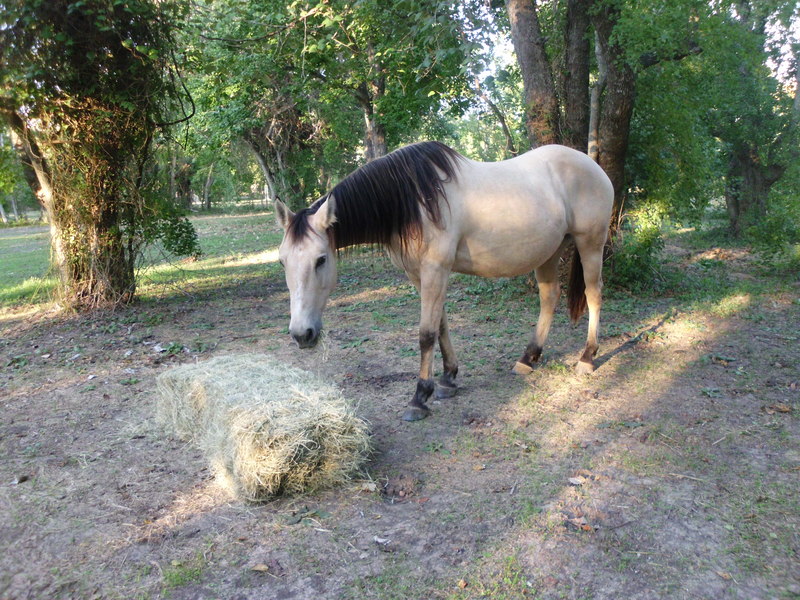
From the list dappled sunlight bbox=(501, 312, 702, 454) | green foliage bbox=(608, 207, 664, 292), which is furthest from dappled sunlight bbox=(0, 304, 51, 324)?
green foliage bbox=(608, 207, 664, 292)

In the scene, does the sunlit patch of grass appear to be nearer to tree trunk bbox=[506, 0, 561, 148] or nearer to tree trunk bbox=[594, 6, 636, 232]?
tree trunk bbox=[506, 0, 561, 148]

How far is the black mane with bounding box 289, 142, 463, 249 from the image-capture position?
12.6 feet

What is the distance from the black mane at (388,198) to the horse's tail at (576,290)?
1.99 metres

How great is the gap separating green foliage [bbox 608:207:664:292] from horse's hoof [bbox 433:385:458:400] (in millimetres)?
4262

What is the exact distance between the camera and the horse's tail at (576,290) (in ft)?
17.7

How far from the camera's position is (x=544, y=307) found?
519cm

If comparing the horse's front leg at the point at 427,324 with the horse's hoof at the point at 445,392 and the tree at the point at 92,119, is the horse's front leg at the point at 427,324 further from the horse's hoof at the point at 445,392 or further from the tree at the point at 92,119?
the tree at the point at 92,119

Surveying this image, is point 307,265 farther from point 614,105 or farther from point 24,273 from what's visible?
point 24,273

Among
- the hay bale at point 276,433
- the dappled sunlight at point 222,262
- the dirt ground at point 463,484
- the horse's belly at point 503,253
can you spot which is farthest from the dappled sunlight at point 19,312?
the horse's belly at point 503,253

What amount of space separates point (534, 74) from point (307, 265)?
4987mm

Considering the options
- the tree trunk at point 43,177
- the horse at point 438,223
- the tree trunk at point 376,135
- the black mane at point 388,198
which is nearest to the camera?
the horse at point 438,223

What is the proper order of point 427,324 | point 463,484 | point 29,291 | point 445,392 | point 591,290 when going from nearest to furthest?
point 463,484 < point 427,324 < point 445,392 < point 591,290 < point 29,291

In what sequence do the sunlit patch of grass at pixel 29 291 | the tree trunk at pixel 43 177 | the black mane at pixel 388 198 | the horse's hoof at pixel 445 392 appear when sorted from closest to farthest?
the black mane at pixel 388 198
the horse's hoof at pixel 445 392
the tree trunk at pixel 43 177
the sunlit patch of grass at pixel 29 291

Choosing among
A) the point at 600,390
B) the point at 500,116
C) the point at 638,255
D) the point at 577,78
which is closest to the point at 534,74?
the point at 577,78
